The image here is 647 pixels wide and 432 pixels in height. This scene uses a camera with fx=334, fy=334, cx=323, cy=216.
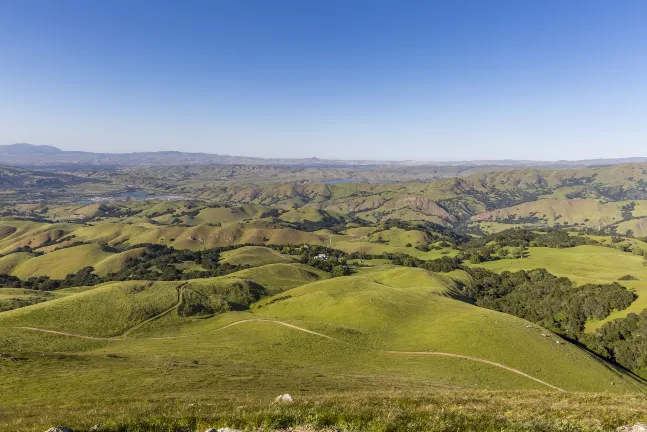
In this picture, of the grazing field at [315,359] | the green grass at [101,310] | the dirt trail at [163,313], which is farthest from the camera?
the dirt trail at [163,313]

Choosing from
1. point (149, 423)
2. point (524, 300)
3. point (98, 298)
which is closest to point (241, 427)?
point (149, 423)

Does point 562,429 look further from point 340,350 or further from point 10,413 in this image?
point 340,350

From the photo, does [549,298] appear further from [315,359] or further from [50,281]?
[50,281]

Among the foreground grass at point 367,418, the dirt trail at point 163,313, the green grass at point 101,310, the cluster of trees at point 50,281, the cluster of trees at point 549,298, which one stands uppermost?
the foreground grass at point 367,418

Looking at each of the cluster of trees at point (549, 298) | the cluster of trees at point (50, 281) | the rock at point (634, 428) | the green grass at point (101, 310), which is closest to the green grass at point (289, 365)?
the green grass at point (101, 310)

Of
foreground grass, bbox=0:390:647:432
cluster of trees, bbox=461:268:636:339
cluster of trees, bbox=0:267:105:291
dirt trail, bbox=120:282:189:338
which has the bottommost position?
cluster of trees, bbox=0:267:105:291

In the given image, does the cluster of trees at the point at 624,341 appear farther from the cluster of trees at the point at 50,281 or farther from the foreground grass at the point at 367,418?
the cluster of trees at the point at 50,281

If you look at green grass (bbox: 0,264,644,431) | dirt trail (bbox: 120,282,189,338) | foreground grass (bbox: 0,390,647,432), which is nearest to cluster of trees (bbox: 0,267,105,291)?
green grass (bbox: 0,264,644,431)

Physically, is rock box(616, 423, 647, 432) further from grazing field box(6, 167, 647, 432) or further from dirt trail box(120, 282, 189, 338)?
dirt trail box(120, 282, 189, 338)
